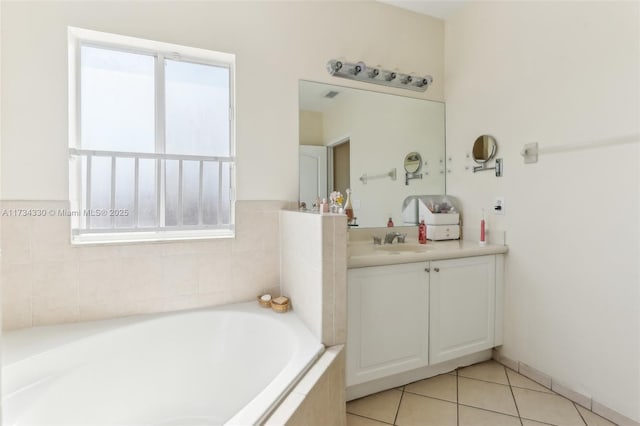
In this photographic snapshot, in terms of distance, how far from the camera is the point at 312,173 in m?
2.04

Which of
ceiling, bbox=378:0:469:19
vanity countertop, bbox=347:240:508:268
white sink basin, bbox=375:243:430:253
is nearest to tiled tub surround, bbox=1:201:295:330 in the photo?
vanity countertop, bbox=347:240:508:268

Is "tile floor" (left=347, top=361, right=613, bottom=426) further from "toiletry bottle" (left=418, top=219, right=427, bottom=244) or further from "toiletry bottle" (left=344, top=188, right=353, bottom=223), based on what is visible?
"toiletry bottle" (left=344, top=188, right=353, bottom=223)

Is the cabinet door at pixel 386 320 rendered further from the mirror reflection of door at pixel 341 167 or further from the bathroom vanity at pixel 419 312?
the mirror reflection of door at pixel 341 167

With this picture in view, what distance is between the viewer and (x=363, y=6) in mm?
2160

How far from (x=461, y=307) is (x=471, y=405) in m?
0.52

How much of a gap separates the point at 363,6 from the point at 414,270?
6.26ft

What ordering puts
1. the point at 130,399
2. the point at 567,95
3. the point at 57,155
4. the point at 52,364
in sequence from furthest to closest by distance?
1. the point at 567,95
2. the point at 57,155
3. the point at 130,399
4. the point at 52,364

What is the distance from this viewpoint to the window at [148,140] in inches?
64.0

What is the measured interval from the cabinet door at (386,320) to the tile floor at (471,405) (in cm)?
16

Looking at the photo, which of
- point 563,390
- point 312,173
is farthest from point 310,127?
point 563,390

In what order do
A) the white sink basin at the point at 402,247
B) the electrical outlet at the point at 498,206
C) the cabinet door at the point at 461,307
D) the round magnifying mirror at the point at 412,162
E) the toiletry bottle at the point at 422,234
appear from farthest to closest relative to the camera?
the round magnifying mirror at the point at 412,162
the toiletry bottle at the point at 422,234
the white sink basin at the point at 402,247
the electrical outlet at the point at 498,206
the cabinet door at the point at 461,307

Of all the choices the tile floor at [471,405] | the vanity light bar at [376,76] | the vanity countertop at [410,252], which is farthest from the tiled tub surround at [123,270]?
the vanity light bar at [376,76]

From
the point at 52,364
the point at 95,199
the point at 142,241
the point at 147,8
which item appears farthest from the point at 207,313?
the point at 147,8

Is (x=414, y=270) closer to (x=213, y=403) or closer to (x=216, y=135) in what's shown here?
(x=213, y=403)
